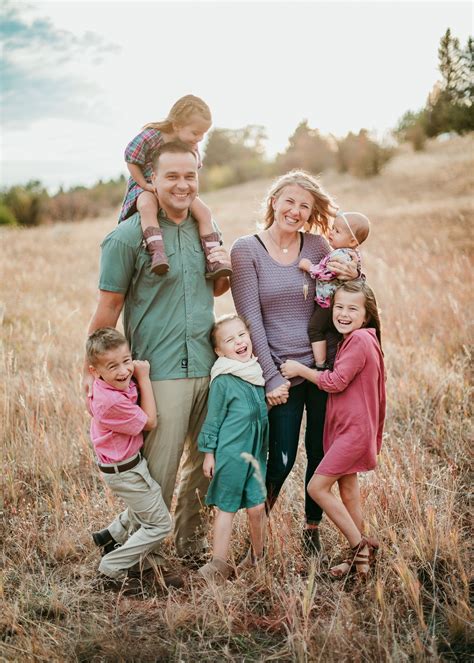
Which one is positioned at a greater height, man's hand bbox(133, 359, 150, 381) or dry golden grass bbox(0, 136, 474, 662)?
man's hand bbox(133, 359, 150, 381)

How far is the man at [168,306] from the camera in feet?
9.96

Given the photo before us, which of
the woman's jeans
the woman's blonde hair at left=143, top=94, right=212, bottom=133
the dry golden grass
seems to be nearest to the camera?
the dry golden grass

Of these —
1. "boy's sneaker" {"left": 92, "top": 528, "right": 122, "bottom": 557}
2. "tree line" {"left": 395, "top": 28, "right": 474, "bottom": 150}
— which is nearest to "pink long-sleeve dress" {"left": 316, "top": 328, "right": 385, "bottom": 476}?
"boy's sneaker" {"left": 92, "top": 528, "right": 122, "bottom": 557}

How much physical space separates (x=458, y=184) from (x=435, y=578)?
21077 millimetres

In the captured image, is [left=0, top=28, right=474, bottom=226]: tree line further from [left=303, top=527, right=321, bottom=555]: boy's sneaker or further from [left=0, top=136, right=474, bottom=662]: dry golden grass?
[left=303, top=527, right=321, bottom=555]: boy's sneaker

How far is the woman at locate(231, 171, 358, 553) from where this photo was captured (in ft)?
10.4

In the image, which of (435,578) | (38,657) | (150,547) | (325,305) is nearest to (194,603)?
(150,547)

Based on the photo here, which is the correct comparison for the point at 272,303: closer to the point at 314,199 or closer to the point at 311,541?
the point at 314,199

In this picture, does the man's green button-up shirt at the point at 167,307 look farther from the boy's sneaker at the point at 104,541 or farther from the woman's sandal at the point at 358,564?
the woman's sandal at the point at 358,564

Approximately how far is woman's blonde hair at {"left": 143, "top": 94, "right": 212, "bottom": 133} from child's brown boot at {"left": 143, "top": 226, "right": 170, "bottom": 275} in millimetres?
1062

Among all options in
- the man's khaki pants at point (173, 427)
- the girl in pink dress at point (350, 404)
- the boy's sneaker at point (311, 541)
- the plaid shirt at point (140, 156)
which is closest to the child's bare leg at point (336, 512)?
the girl in pink dress at point (350, 404)

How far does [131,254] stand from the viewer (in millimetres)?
3010

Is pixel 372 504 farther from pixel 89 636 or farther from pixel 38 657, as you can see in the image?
pixel 38 657

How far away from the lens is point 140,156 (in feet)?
11.7
